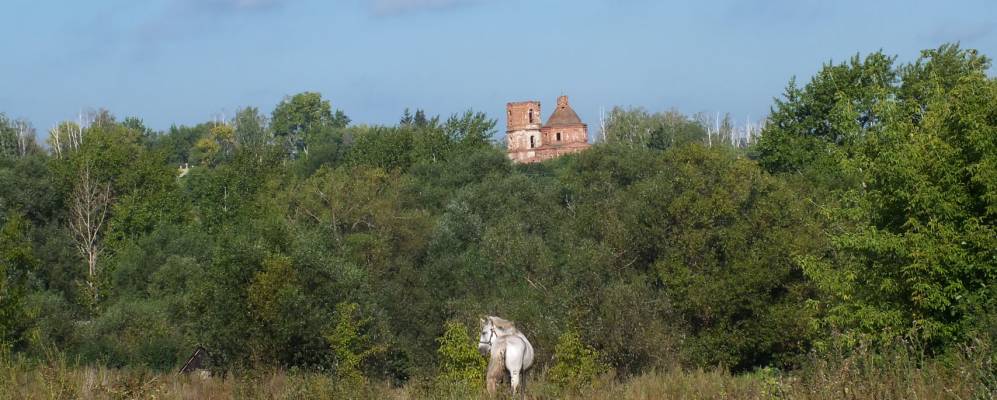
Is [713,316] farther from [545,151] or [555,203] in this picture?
[545,151]

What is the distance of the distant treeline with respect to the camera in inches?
842

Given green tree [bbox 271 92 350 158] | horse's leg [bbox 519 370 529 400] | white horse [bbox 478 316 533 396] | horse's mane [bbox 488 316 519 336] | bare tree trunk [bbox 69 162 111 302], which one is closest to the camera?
horse's leg [bbox 519 370 529 400]

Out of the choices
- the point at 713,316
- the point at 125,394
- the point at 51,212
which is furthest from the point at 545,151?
the point at 125,394

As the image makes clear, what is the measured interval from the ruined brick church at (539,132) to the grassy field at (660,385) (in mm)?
100664

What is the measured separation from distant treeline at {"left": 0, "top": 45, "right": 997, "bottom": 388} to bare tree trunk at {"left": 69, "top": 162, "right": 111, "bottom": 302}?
249mm

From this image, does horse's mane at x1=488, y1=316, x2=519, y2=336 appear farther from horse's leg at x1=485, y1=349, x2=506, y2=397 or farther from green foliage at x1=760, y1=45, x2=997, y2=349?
green foliage at x1=760, y1=45, x2=997, y2=349

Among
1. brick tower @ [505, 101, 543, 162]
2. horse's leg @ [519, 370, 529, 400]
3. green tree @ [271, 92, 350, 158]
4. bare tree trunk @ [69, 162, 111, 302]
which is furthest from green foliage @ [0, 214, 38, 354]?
green tree @ [271, 92, 350, 158]

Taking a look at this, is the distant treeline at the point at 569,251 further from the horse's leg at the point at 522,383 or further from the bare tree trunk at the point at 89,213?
the horse's leg at the point at 522,383

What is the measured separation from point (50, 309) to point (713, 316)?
3082 cm

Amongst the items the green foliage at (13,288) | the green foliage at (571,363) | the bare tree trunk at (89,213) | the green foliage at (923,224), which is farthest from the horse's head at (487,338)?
the bare tree trunk at (89,213)

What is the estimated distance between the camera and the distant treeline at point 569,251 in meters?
21.4

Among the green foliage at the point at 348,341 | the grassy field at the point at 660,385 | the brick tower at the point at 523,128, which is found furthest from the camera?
the brick tower at the point at 523,128

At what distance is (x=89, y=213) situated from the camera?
80000 mm

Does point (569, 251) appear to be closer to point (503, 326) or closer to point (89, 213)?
point (503, 326)
